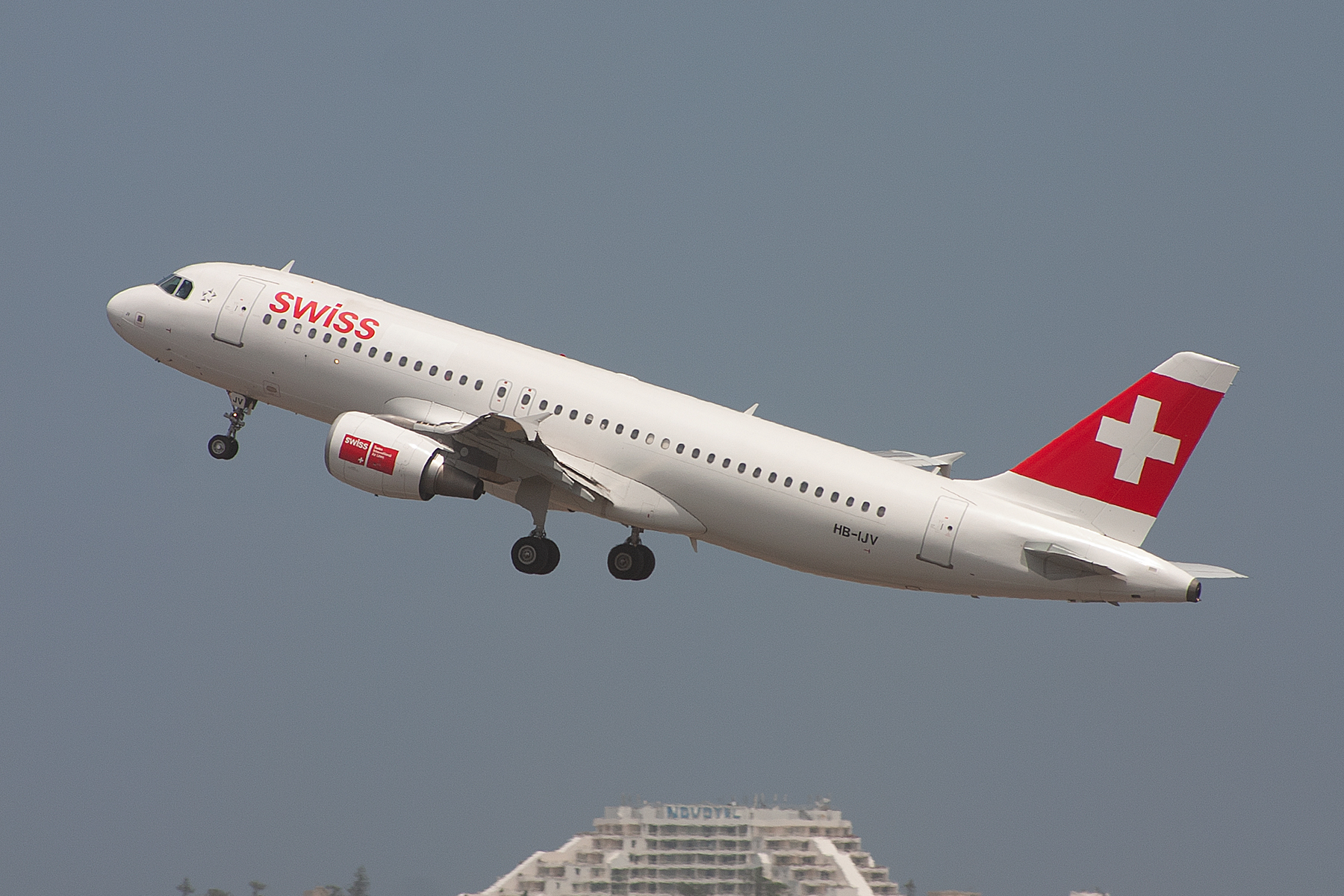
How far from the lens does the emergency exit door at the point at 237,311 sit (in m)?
44.2

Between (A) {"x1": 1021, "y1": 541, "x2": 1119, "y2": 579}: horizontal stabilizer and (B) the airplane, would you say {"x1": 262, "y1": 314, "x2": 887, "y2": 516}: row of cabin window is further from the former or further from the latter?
(A) {"x1": 1021, "y1": 541, "x2": 1119, "y2": 579}: horizontal stabilizer

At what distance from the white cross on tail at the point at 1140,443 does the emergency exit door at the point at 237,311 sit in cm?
2268

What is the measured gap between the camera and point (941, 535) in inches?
1544

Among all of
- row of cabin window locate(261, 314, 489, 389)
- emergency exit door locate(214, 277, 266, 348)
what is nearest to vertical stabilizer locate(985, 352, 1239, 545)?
row of cabin window locate(261, 314, 489, 389)

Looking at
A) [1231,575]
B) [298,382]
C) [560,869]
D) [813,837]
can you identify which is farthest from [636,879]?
[1231,575]

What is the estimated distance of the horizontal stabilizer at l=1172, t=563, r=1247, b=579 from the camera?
37.2m

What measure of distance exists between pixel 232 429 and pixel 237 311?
410cm

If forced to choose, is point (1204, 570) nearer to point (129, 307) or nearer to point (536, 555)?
point (536, 555)

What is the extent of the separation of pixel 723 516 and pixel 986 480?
6551mm

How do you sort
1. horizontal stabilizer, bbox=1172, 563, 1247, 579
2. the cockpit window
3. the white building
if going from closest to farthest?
horizontal stabilizer, bbox=1172, 563, 1247, 579, the cockpit window, the white building

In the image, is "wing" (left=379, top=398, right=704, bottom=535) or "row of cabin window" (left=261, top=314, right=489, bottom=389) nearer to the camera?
"wing" (left=379, top=398, right=704, bottom=535)

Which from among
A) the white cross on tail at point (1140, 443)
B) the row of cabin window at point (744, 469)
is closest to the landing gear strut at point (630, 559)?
the row of cabin window at point (744, 469)

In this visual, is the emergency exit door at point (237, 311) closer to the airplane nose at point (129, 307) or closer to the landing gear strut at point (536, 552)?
the airplane nose at point (129, 307)

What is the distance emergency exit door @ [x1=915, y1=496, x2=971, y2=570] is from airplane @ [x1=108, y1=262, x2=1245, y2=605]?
40 millimetres
